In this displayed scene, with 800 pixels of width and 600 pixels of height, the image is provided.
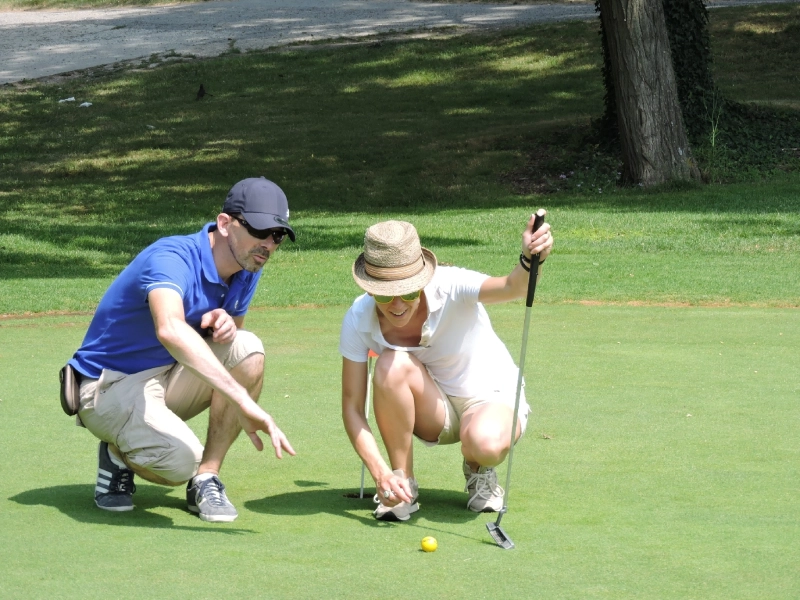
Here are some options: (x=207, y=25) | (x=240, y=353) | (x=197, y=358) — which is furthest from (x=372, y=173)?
(x=197, y=358)

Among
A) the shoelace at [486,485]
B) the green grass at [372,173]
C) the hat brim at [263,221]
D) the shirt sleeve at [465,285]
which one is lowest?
the green grass at [372,173]

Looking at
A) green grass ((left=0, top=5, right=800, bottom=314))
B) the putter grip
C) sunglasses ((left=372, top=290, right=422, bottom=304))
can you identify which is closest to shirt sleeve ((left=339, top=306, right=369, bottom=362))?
sunglasses ((left=372, top=290, right=422, bottom=304))

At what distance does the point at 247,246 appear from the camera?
184 inches

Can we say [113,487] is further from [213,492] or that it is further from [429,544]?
[429,544]

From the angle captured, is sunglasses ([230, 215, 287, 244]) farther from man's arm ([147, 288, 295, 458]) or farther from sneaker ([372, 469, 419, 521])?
sneaker ([372, 469, 419, 521])

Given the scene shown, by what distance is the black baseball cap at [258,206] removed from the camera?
461 centimetres

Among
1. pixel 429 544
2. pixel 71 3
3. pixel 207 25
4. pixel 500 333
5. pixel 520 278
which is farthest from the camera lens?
pixel 71 3

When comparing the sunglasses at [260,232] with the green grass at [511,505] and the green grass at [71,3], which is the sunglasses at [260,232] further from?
the green grass at [71,3]

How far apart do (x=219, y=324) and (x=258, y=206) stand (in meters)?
0.49

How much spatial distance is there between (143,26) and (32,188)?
15.1m

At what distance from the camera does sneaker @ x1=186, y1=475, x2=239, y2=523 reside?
461 centimetres

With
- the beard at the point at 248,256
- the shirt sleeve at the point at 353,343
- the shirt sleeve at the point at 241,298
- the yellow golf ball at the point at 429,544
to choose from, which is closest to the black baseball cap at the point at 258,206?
the beard at the point at 248,256

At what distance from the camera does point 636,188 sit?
19391 mm

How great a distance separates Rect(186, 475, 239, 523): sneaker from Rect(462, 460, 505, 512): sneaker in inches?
36.7
